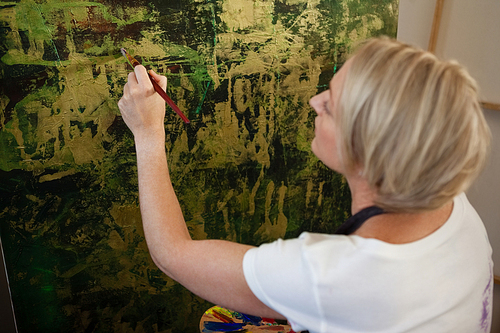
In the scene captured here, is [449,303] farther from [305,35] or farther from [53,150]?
[53,150]

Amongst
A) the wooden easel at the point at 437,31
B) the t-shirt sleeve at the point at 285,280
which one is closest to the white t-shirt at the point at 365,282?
the t-shirt sleeve at the point at 285,280

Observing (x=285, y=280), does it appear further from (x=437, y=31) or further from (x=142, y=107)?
(x=437, y=31)

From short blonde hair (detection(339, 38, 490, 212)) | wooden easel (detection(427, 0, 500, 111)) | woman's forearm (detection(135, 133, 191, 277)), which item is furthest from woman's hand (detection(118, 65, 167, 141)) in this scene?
wooden easel (detection(427, 0, 500, 111))

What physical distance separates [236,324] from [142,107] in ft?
2.61

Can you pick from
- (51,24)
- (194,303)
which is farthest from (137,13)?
(194,303)

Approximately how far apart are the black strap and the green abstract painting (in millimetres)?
687

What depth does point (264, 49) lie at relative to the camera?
4.48 feet

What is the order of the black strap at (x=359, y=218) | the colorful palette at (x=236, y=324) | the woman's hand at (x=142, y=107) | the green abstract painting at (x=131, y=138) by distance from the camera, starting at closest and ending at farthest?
the black strap at (x=359, y=218) → the woman's hand at (x=142, y=107) → the green abstract painting at (x=131, y=138) → the colorful palette at (x=236, y=324)

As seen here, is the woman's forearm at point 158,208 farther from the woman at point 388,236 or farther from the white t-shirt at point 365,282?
the white t-shirt at point 365,282

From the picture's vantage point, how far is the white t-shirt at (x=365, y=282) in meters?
0.67

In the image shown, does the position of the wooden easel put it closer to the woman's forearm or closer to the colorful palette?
the colorful palette

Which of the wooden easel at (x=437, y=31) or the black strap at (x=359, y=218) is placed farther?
the wooden easel at (x=437, y=31)

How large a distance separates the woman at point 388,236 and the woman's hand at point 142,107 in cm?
34

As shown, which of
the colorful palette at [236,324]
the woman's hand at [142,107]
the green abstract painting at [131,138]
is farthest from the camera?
the colorful palette at [236,324]
